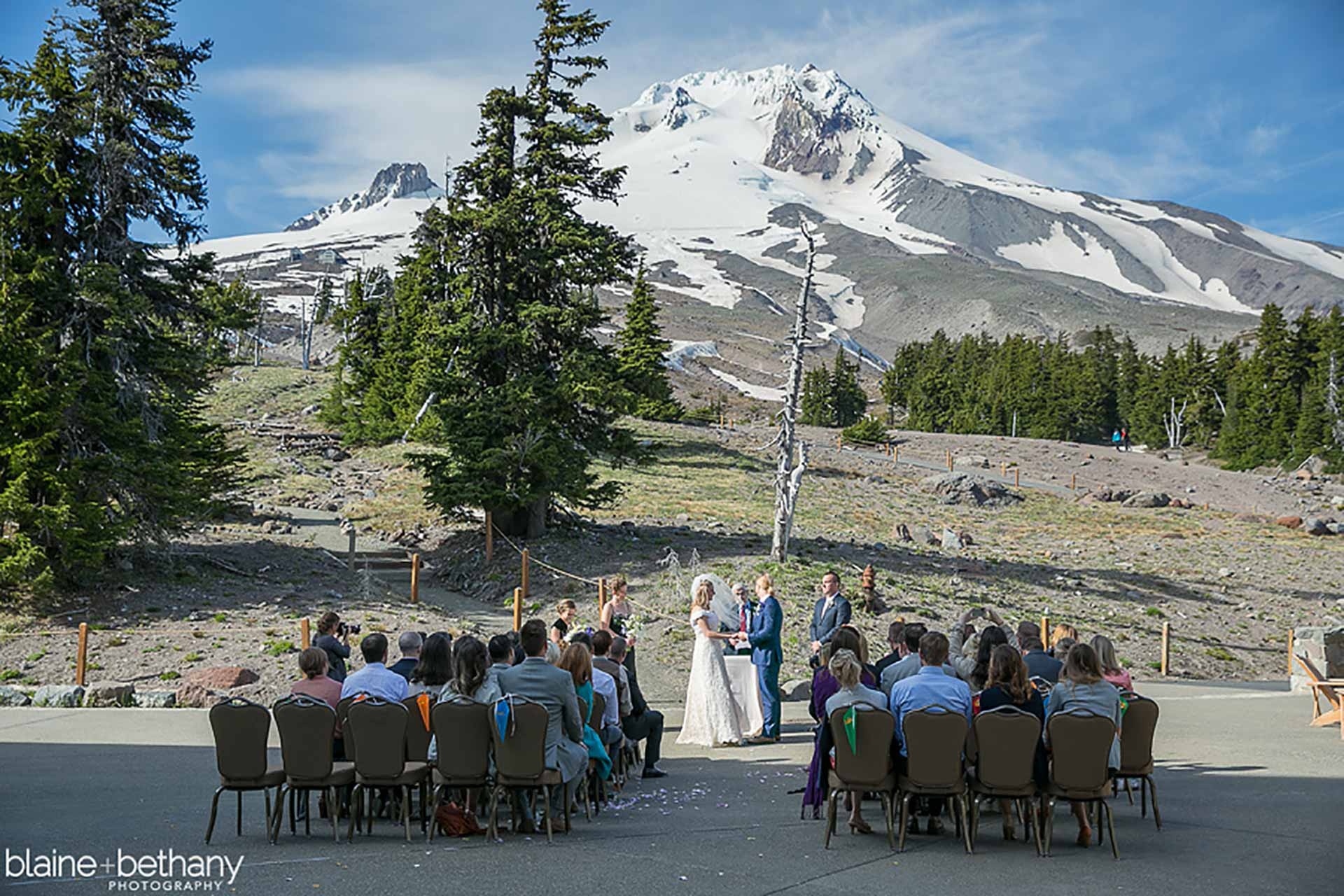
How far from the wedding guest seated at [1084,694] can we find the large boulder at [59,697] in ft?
40.2

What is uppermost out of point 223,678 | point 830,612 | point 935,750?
point 830,612

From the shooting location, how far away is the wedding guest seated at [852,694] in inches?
291

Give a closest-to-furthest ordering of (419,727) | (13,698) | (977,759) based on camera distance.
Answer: (977,759)
(419,727)
(13,698)

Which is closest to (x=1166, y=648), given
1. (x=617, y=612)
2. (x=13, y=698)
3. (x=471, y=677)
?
(x=617, y=612)

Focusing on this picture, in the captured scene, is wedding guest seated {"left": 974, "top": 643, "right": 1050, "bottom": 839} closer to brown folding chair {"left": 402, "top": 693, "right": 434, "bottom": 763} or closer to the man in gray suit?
the man in gray suit

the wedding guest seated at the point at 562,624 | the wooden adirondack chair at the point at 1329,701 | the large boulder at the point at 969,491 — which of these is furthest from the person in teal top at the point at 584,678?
the large boulder at the point at 969,491

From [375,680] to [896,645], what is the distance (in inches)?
164

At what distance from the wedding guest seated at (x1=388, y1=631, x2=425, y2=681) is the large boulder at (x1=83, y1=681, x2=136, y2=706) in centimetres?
753

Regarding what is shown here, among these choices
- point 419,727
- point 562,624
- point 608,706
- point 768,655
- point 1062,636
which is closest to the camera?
point 419,727

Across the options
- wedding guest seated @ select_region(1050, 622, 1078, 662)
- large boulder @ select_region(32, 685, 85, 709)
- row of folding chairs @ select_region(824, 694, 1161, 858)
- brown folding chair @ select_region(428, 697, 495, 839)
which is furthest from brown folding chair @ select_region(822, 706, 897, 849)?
large boulder @ select_region(32, 685, 85, 709)

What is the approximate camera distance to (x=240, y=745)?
24.0 feet

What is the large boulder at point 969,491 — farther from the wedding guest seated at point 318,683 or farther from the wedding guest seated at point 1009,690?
the wedding guest seated at point 318,683

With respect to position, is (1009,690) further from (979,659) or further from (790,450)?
(790,450)

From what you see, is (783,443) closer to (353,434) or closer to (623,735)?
(623,735)
